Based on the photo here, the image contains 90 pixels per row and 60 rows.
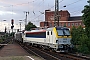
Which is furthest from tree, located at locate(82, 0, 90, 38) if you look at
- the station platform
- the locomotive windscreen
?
the locomotive windscreen

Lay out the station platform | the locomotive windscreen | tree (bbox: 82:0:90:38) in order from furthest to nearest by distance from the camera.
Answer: tree (bbox: 82:0:90:38) < the locomotive windscreen < the station platform

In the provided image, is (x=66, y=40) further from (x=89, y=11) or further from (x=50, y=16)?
(x=50, y=16)

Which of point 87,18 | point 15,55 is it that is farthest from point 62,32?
point 87,18

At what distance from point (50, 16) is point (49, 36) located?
118587 millimetres

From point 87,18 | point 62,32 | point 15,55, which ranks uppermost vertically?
point 87,18

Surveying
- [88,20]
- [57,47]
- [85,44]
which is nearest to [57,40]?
[57,47]

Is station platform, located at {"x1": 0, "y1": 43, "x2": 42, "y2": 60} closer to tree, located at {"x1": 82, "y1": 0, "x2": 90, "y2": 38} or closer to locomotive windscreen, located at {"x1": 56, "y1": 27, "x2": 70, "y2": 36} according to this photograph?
locomotive windscreen, located at {"x1": 56, "y1": 27, "x2": 70, "y2": 36}

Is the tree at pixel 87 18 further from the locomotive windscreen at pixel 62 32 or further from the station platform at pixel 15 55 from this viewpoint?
the locomotive windscreen at pixel 62 32

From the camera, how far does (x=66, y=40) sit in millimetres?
28984

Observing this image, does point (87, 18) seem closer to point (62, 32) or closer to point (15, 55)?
point (62, 32)

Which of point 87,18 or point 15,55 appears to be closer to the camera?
point 15,55

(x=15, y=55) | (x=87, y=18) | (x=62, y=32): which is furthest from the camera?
(x=87, y=18)

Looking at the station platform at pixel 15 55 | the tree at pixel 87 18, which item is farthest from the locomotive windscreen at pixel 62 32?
the tree at pixel 87 18

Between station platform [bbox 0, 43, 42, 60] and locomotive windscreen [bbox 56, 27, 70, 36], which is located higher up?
locomotive windscreen [bbox 56, 27, 70, 36]
